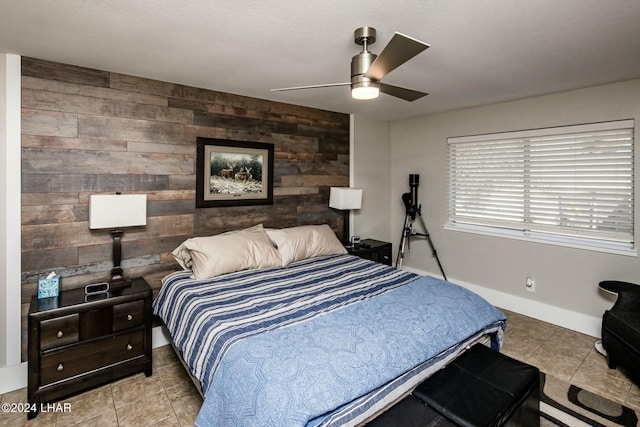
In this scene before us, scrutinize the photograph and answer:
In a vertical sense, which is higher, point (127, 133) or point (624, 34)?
point (624, 34)

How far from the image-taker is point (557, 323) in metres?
3.53

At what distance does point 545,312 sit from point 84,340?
4.25m

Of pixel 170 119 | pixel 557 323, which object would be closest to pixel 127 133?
pixel 170 119

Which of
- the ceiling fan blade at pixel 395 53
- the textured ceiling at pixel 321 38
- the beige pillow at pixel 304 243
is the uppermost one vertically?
the textured ceiling at pixel 321 38

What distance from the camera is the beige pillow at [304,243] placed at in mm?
3389

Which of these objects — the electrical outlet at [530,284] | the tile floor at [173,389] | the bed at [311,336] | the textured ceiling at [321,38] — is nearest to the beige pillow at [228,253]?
the bed at [311,336]

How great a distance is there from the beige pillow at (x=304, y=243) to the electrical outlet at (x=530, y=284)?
2045 millimetres

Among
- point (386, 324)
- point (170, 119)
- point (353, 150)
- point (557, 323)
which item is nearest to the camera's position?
point (386, 324)

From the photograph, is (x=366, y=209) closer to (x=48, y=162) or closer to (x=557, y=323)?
(x=557, y=323)

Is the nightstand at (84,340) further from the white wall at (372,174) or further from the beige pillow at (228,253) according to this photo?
the white wall at (372,174)

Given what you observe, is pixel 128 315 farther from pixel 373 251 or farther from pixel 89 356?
pixel 373 251

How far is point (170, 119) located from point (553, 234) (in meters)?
4.04

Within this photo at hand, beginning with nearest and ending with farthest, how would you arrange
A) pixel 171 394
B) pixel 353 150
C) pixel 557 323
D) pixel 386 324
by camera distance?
pixel 386 324 → pixel 171 394 → pixel 557 323 → pixel 353 150

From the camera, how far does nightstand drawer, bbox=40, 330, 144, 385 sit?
2.27 m
